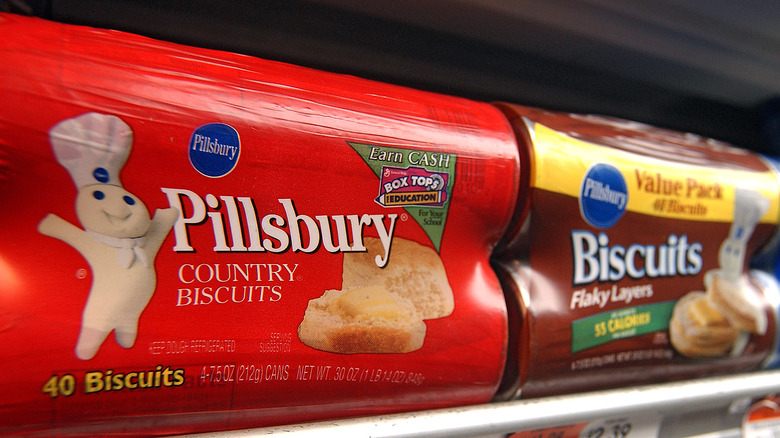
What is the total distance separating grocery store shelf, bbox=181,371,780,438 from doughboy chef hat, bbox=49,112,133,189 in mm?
330

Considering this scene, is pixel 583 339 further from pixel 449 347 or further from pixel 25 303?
pixel 25 303

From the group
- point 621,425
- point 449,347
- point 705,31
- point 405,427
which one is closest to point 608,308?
point 621,425

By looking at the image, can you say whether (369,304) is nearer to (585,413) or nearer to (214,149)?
(214,149)

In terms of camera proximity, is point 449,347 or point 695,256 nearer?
point 449,347

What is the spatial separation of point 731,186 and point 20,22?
1.21m

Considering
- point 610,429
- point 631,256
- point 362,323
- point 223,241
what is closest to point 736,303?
point 631,256

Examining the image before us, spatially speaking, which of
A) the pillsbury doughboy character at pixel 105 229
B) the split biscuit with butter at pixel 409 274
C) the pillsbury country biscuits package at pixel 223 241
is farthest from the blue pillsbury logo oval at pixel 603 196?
the pillsbury doughboy character at pixel 105 229

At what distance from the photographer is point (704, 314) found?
1017 millimetres

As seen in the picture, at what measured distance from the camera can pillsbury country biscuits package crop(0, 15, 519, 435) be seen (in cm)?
57

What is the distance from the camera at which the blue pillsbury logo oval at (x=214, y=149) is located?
62 cm

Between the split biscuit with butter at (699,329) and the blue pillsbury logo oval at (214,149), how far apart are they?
852 mm

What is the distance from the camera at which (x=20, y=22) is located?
60 cm

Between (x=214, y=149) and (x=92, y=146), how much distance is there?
0.13 meters

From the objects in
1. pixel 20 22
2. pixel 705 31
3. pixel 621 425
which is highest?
pixel 705 31
